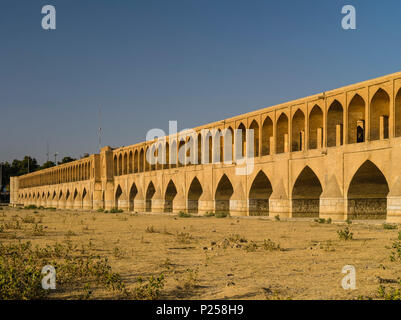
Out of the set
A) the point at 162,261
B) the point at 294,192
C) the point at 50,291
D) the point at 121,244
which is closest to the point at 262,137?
the point at 294,192

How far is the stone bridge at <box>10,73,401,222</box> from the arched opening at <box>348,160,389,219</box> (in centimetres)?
5

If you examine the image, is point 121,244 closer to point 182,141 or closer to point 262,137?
point 262,137

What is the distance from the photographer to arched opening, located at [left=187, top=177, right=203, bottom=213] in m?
37.5

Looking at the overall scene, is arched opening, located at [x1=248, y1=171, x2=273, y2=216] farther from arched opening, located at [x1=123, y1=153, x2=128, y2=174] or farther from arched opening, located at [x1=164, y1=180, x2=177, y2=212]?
arched opening, located at [x1=123, y1=153, x2=128, y2=174]

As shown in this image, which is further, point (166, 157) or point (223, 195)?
point (166, 157)

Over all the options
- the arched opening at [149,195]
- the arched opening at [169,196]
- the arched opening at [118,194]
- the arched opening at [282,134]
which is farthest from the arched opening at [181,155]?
the arched opening at [118,194]

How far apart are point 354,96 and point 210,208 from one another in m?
14.3

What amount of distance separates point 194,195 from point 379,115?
1781cm

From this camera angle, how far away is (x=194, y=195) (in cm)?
3806

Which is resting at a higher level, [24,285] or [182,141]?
[182,141]

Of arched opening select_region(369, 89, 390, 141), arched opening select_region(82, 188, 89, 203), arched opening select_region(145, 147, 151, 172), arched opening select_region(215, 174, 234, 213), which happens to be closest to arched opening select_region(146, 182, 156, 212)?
arched opening select_region(145, 147, 151, 172)

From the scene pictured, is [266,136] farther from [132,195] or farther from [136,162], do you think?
[132,195]

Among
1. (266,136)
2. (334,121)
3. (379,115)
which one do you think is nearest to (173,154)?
(266,136)

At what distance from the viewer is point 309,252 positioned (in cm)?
1018
